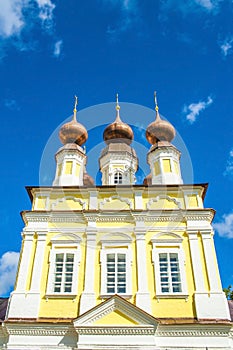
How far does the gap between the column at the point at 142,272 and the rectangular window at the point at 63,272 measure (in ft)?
8.42

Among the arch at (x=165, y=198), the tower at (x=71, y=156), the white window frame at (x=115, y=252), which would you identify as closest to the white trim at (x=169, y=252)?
the white window frame at (x=115, y=252)

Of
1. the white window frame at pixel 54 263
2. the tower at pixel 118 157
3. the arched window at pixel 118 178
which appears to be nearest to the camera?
the white window frame at pixel 54 263

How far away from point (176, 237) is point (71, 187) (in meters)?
5.08

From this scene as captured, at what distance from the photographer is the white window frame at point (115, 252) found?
13.1 m

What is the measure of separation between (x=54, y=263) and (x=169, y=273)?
443cm

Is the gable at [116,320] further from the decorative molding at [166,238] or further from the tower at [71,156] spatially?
the tower at [71,156]

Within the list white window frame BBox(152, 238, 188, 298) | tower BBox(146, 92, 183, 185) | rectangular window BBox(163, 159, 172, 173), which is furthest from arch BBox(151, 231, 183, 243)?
rectangular window BBox(163, 159, 172, 173)

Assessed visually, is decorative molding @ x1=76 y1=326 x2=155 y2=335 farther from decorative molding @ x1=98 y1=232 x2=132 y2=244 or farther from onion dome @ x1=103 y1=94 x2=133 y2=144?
onion dome @ x1=103 y1=94 x2=133 y2=144

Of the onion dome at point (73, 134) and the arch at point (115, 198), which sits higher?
the onion dome at point (73, 134)

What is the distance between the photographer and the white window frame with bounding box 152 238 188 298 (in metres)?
12.9

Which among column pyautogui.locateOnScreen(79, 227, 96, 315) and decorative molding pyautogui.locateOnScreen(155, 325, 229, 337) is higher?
column pyautogui.locateOnScreen(79, 227, 96, 315)

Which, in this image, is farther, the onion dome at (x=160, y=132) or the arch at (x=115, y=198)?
Answer: the onion dome at (x=160, y=132)

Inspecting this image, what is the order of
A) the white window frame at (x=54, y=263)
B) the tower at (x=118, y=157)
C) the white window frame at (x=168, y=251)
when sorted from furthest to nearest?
the tower at (x=118, y=157) → the white window frame at (x=54, y=263) → the white window frame at (x=168, y=251)

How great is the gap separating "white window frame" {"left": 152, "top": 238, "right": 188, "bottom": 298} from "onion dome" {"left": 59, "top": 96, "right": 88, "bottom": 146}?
8.86 metres
